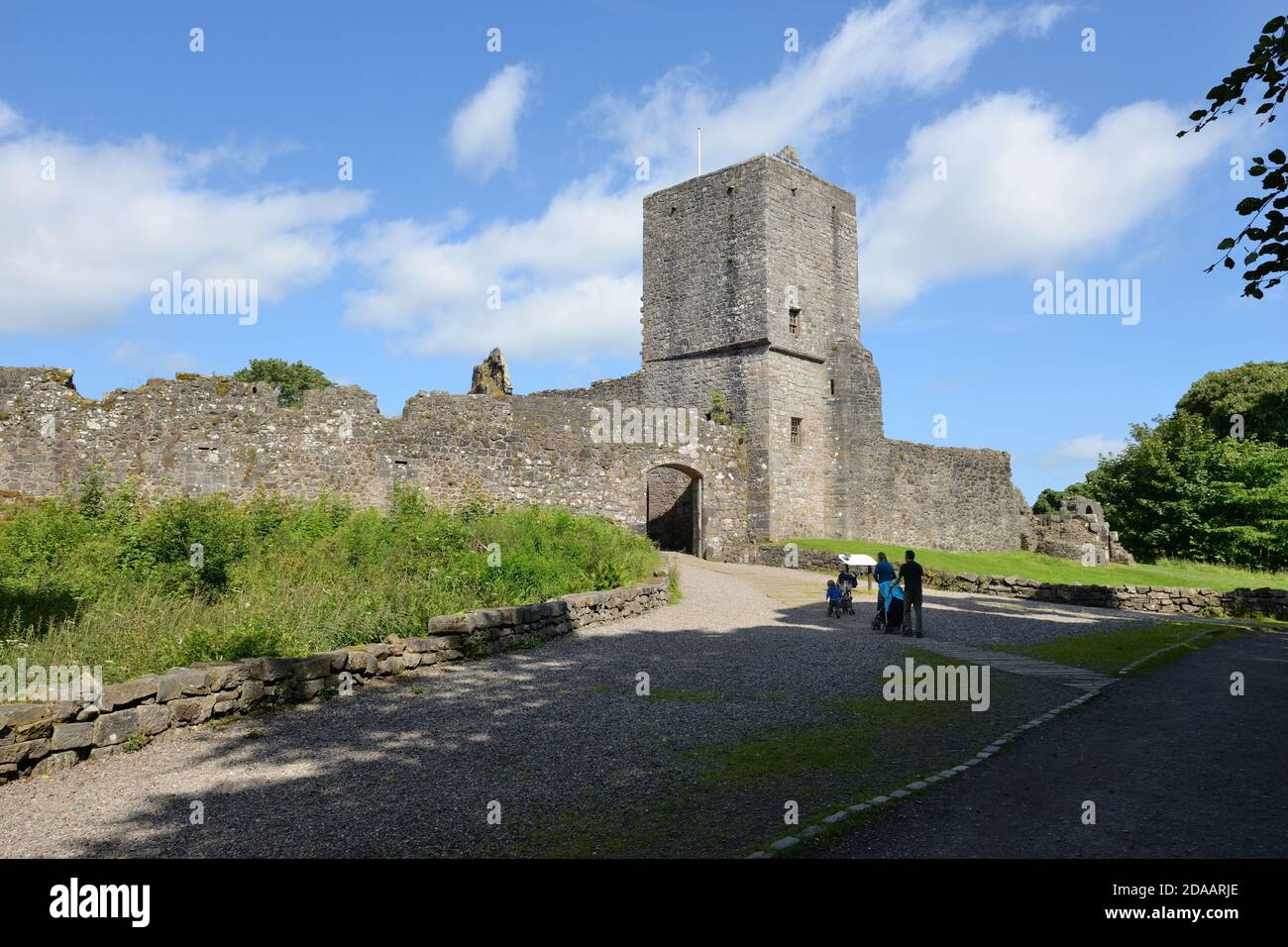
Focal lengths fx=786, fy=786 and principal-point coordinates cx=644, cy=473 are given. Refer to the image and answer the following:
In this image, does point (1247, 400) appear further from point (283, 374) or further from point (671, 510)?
point (283, 374)

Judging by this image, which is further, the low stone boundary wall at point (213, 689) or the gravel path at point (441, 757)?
the low stone boundary wall at point (213, 689)

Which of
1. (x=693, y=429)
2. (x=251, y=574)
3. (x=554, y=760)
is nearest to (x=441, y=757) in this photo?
(x=554, y=760)

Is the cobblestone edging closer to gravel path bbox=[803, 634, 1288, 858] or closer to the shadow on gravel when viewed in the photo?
gravel path bbox=[803, 634, 1288, 858]

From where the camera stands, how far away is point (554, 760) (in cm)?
617

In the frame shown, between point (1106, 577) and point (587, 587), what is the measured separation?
20711 mm

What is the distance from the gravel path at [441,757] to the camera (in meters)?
4.79

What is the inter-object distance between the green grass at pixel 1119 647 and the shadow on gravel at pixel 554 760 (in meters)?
2.16

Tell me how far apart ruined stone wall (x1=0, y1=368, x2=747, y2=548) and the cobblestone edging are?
9347 millimetres

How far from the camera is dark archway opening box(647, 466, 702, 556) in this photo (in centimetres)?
2869

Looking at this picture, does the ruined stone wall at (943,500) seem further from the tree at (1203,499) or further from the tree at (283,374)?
the tree at (283,374)

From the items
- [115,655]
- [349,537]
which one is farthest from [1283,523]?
[115,655]

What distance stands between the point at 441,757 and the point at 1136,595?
19.0m

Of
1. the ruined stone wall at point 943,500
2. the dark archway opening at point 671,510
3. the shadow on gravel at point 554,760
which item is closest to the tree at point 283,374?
the dark archway opening at point 671,510
